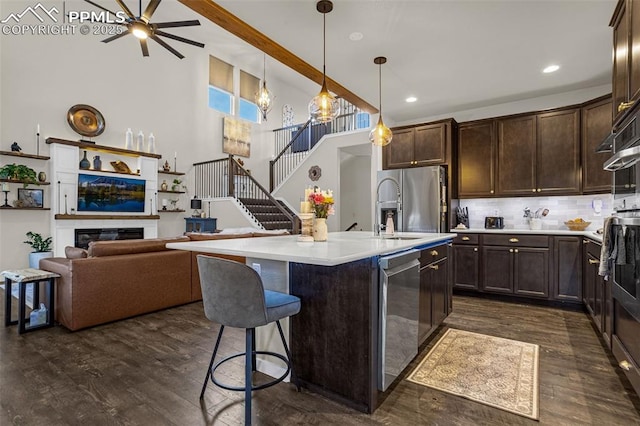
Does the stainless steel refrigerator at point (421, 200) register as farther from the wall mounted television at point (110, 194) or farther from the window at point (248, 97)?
the window at point (248, 97)

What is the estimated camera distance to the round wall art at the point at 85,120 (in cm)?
632

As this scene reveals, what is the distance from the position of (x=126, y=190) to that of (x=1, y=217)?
2.04m

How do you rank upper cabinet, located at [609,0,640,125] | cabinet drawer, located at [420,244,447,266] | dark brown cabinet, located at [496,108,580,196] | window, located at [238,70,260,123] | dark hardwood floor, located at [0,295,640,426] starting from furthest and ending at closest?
window, located at [238,70,260,123]
dark brown cabinet, located at [496,108,580,196]
cabinet drawer, located at [420,244,447,266]
upper cabinet, located at [609,0,640,125]
dark hardwood floor, located at [0,295,640,426]

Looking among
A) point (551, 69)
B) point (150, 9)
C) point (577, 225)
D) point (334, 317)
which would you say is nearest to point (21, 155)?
point (150, 9)

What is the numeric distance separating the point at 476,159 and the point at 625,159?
278 centimetres

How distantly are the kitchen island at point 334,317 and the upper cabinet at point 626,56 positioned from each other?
176cm

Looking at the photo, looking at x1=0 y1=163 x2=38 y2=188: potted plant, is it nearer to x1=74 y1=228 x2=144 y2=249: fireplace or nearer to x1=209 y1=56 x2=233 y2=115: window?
x1=74 y1=228 x2=144 y2=249: fireplace

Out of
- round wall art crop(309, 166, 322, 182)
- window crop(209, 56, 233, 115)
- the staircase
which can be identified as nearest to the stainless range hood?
the staircase

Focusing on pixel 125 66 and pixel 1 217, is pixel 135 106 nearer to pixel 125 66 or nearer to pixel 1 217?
pixel 125 66

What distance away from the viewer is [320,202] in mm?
2234

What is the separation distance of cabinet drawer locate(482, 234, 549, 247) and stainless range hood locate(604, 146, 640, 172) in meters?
1.82

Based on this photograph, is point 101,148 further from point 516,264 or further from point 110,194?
point 516,264

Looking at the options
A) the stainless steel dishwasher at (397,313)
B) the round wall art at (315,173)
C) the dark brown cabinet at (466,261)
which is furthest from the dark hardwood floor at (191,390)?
the round wall art at (315,173)

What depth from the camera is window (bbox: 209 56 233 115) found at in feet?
29.7
